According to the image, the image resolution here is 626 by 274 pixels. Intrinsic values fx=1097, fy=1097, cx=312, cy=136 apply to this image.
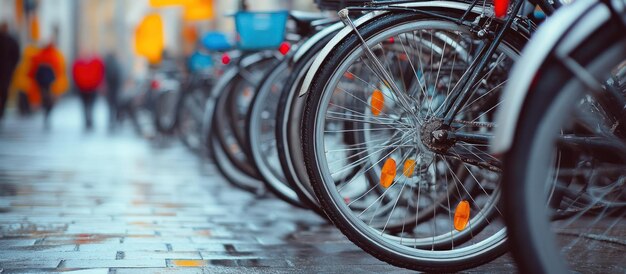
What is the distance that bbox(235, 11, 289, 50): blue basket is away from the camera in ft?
20.2

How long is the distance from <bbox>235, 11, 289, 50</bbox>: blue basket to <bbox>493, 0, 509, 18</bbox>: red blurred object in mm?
2724

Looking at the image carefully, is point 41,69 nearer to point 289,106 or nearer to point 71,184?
point 71,184

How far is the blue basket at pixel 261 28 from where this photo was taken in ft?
20.2

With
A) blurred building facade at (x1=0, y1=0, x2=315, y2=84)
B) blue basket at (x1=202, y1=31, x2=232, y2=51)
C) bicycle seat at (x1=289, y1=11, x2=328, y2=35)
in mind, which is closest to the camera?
bicycle seat at (x1=289, y1=11, x2=328, y2=35)

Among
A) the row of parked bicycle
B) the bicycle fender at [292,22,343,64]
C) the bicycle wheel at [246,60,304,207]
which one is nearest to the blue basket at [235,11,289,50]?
the row of parked bicycle

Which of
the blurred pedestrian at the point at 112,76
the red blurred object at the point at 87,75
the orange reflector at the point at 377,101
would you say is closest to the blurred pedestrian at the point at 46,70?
the red blurred object at the point at 87,75

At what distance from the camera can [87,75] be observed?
2006 centimetres

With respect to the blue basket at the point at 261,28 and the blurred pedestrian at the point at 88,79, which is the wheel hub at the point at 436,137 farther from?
the blurred pedestrian at the point at 88,79

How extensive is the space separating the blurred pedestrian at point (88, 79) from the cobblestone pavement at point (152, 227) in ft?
33.4

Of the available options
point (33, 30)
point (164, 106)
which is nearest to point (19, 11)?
point (33, 30)

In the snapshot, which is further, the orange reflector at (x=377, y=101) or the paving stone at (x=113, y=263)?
the orange reflector at (x=377, y=101)

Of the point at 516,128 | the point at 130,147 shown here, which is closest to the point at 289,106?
the point at 516,128

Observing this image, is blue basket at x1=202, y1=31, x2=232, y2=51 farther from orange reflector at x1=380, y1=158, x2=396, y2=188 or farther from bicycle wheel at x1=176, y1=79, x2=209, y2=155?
orange reflector at x1=380, y1=158, x2=396, y2=188

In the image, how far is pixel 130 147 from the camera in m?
13.4
